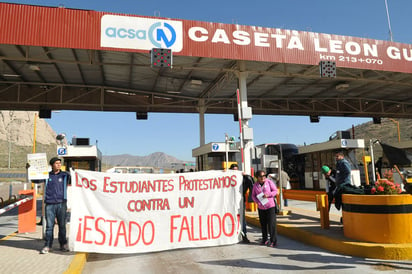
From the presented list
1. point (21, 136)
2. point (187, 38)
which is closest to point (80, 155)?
point (187, 38)

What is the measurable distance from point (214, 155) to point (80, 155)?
804cm

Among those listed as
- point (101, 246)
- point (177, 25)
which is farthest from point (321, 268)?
point (177, 25)

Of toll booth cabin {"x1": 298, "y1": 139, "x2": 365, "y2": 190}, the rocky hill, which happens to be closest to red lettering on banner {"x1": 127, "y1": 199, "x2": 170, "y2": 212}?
toll booth cabin {"x1": 298, "y1": 139, "x2": 365, "y2": 190}

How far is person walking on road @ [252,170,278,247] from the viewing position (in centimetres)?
685

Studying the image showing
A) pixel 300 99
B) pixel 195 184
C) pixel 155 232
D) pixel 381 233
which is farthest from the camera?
pixel 300 99

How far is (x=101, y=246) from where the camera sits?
6086 millimetres

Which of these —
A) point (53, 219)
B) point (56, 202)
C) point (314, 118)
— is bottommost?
point (53, 219)

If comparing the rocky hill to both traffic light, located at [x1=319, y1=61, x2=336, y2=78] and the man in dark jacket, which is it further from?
the man in dark jacket

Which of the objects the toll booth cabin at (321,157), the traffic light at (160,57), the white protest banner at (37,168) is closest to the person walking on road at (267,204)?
the white protest banner at (37,168)

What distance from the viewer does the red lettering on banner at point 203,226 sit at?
6629mm

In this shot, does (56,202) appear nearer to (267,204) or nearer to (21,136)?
(267,204)

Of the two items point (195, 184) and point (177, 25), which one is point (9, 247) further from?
point (177, 25)

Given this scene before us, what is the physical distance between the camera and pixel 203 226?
686 cm

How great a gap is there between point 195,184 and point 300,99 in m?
18.3
